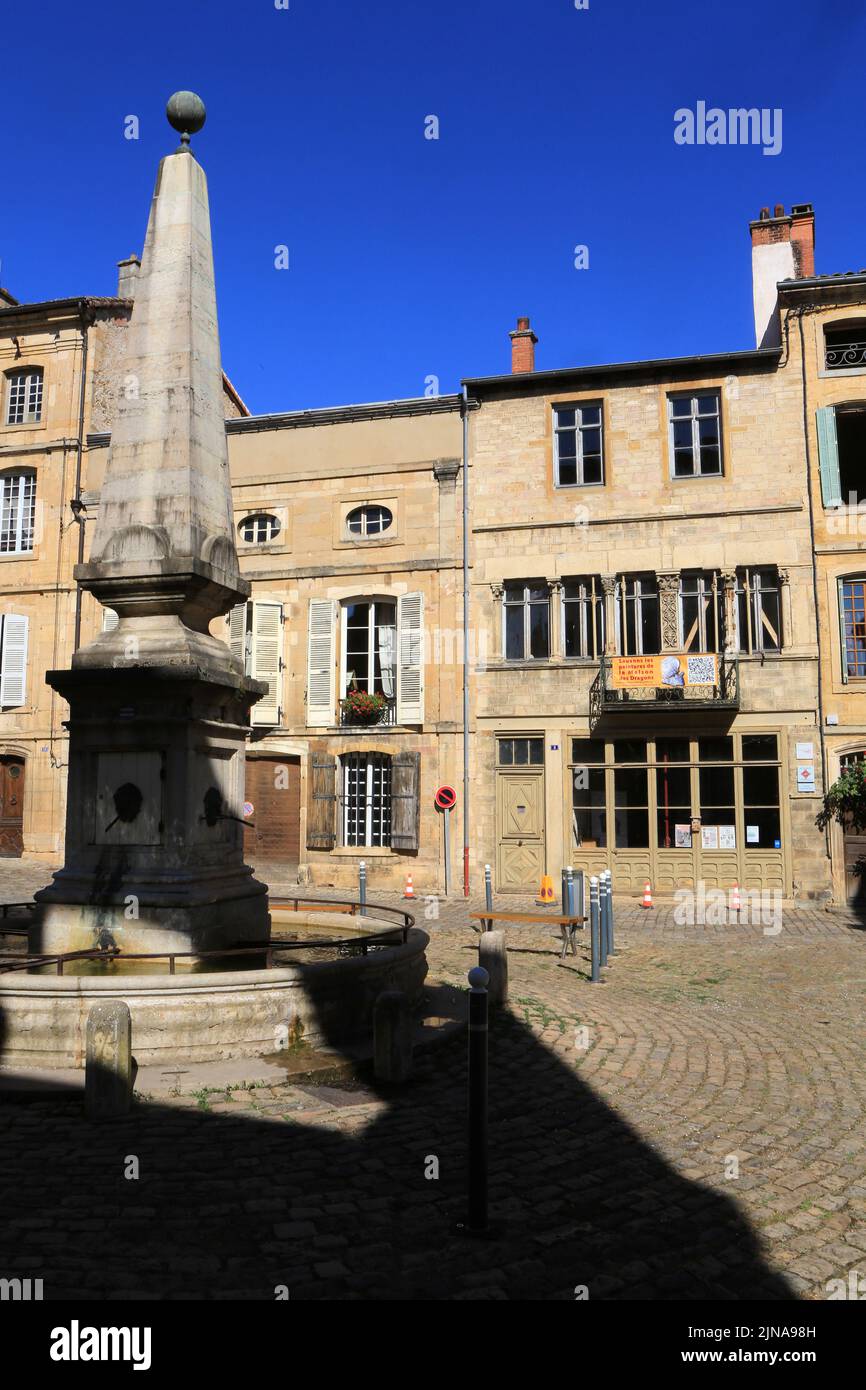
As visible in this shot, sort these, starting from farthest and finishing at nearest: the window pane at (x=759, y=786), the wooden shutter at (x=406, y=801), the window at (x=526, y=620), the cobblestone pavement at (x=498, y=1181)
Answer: the window at (x=526, y=620)
the wooden shutter at (x=406, y=801)
the window pane at (x=759, y=786)
the cobblestone pavement at (x=498, y=1181)

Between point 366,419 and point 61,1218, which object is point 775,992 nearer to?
point 61,1218

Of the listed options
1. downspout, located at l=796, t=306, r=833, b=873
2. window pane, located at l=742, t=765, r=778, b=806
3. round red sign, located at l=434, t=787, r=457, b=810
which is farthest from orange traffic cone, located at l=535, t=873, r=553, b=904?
downspout, located at l=796, t=306, r=833, b=873

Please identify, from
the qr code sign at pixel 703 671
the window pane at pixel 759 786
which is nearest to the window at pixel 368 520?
the qr code sign at pixel 703 671

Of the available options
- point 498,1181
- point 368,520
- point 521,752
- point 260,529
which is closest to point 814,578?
point 521,752

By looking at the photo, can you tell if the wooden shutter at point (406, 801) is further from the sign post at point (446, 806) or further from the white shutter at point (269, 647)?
the white shutter at point (269, 647)

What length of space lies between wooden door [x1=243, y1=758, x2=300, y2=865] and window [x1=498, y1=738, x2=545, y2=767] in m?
4.75

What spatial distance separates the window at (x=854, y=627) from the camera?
1927 cm

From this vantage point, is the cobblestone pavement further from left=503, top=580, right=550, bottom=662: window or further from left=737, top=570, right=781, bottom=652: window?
left=503, top=580, right=550, bottom=662: window

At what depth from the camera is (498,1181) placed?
4.89 meters

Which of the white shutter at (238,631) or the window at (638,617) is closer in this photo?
the window at (638,617)

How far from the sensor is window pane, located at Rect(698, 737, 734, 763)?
1962 centimetres

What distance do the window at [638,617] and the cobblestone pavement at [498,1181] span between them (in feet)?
42.8

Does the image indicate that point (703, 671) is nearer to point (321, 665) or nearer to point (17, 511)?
point (321, 665)
